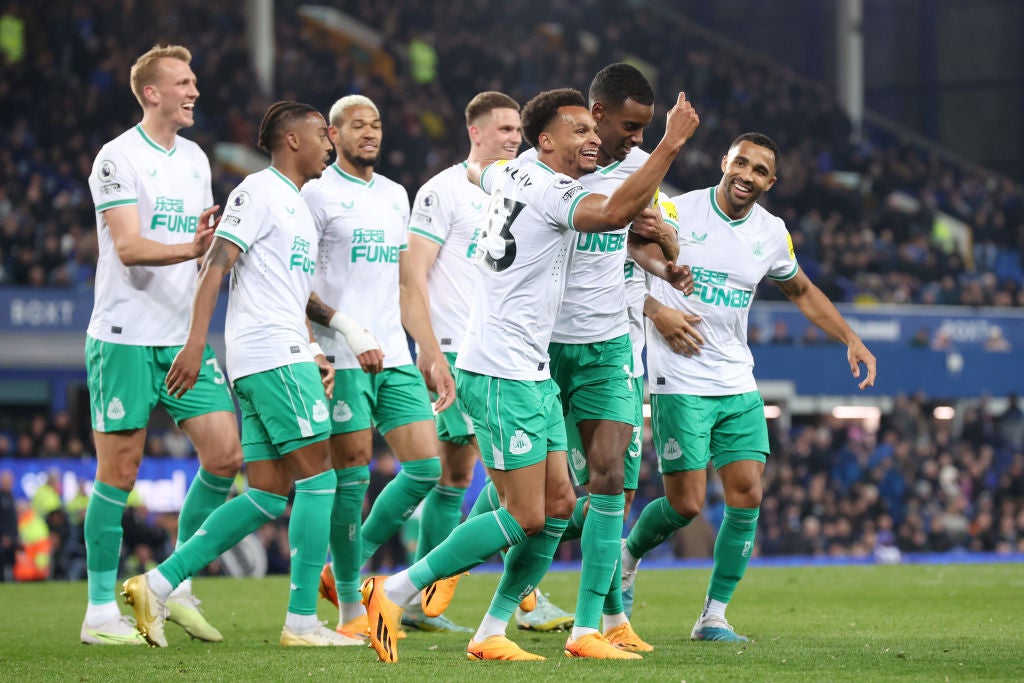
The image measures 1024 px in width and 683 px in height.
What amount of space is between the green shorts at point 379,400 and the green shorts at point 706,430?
1173 mm

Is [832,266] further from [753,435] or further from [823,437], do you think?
[753,435]

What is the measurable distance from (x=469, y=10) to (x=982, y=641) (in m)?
25.1

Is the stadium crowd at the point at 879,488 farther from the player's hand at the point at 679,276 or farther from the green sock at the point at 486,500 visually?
the player's hand at the point at 679,276

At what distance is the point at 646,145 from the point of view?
2678 centimetres

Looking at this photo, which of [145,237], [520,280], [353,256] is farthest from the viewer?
[353,256]

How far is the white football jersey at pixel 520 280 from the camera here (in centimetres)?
577

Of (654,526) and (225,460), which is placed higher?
(225,460)

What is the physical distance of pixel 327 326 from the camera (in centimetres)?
705

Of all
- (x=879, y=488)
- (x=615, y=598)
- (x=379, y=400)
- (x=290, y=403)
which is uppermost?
(x=290, y=403)

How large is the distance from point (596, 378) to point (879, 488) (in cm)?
1582

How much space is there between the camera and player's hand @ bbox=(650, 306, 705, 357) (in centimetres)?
712

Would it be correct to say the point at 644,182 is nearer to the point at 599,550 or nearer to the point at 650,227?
the point at 650,227

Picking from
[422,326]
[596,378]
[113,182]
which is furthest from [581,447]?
[113,182]

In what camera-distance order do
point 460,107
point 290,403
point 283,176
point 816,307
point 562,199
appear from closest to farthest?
point 562,199 < point 290,403 < point 283,176 < point 816,307 < point 460,107
